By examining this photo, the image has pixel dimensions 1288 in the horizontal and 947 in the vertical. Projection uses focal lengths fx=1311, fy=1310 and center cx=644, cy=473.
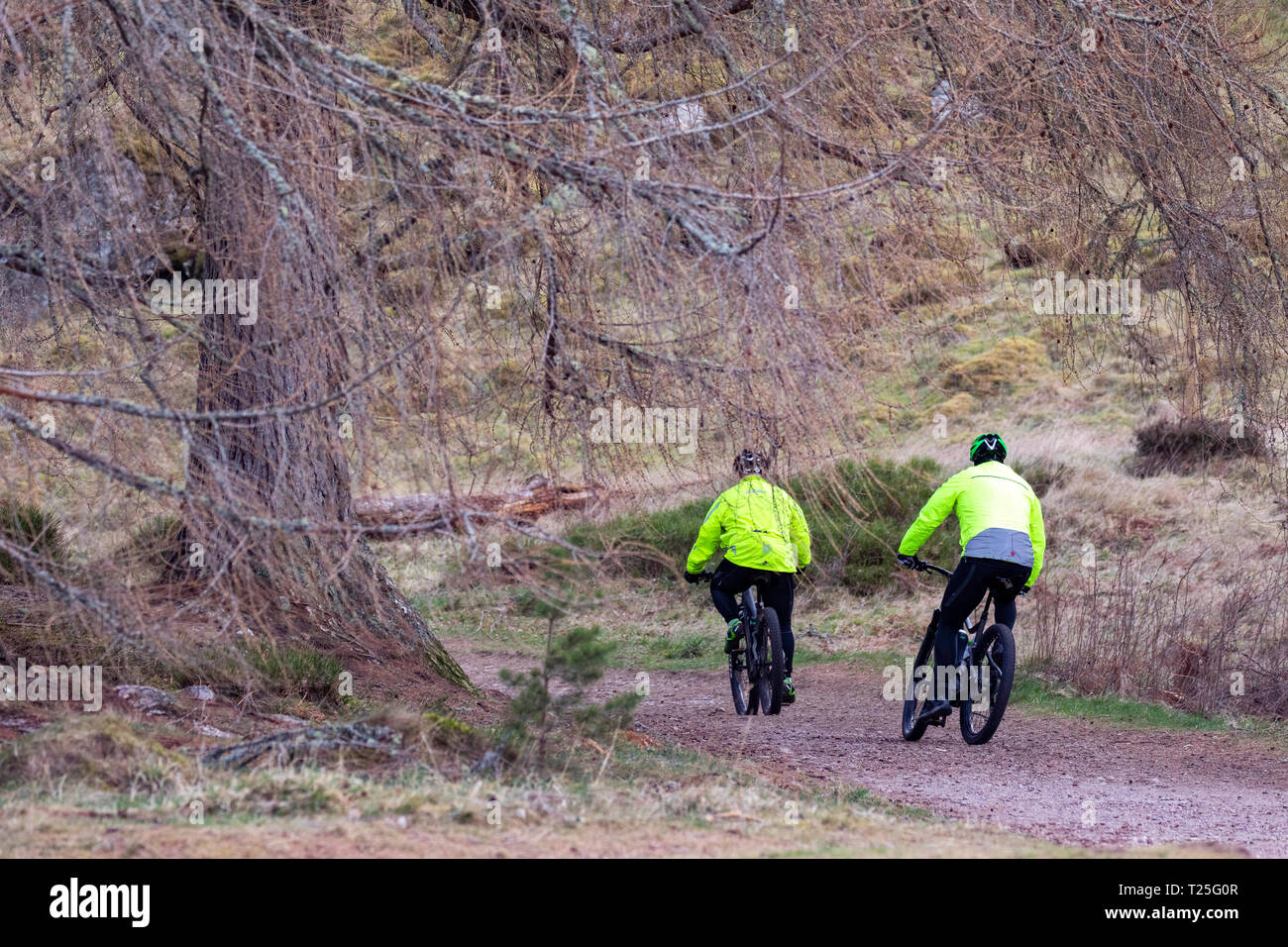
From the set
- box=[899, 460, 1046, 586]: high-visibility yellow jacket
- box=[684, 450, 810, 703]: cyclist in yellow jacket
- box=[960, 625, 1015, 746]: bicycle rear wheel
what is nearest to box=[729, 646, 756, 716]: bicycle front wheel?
box=[684, 450, 810, 703]: cyclist in yellow jacket

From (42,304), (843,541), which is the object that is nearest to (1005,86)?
(42,304)

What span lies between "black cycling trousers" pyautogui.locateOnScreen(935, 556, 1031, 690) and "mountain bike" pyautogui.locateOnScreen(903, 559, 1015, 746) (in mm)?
68

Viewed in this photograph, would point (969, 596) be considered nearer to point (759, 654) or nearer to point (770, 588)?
point (770, 588)

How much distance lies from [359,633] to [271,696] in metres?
1.47

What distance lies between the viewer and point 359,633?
9.31m

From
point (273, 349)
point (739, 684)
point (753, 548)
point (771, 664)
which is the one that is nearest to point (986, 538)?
point (753, 548)

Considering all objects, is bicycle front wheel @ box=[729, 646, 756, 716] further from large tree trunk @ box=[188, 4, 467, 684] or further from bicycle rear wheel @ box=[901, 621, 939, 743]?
large tree trunk @ box=[188, 4, 467, 684]

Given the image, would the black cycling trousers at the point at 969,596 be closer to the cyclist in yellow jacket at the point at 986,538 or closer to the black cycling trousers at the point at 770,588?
the cyclist in yellow jacket at the point at 986,538

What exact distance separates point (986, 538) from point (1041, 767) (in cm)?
150

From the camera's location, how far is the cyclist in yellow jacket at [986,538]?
799 centimetres

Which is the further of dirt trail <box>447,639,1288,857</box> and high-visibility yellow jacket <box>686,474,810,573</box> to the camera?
high-visibility yellow jacket <box>686,474,810,573</box>

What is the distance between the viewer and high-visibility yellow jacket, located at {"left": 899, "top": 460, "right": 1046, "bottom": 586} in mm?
7980

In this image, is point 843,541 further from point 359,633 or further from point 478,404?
point 478,404

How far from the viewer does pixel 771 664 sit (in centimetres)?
923
